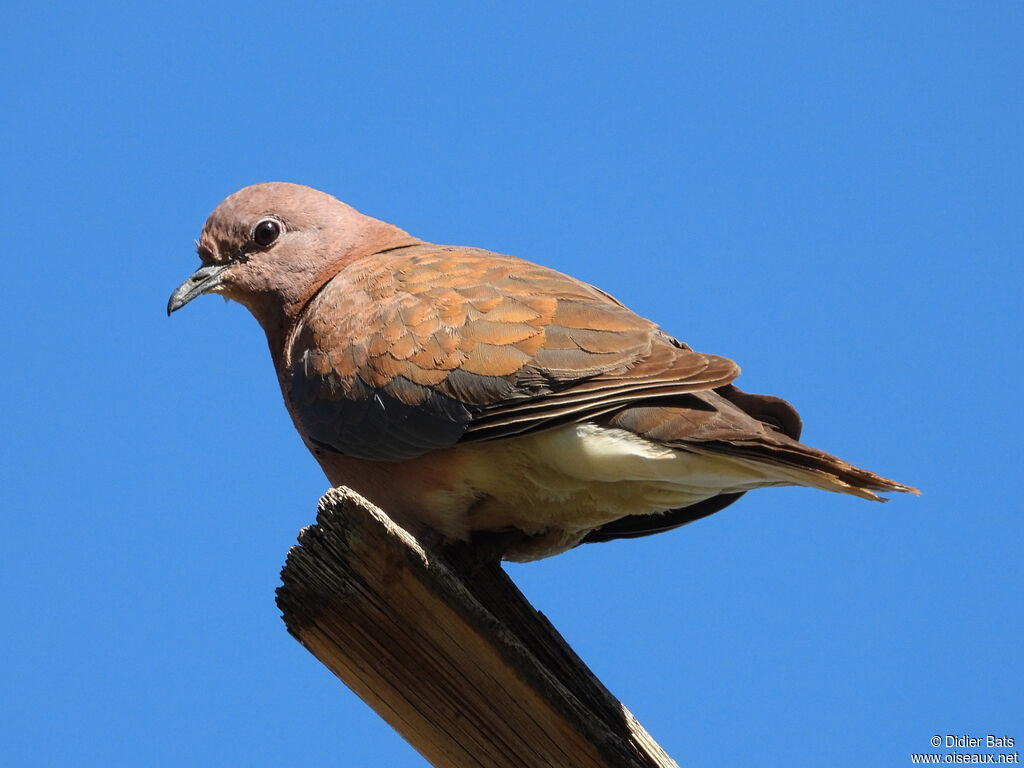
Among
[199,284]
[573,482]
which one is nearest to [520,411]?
[573,482]

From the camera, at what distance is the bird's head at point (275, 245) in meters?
5.52

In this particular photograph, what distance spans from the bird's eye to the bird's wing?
80cm

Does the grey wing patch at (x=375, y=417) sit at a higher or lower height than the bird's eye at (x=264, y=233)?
lower

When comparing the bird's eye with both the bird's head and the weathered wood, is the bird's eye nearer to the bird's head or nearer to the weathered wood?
the bird's head

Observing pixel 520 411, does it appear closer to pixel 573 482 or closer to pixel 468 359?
pixel 468 359

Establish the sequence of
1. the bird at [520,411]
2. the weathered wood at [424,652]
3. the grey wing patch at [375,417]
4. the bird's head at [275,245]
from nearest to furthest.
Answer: the weathered wood at [424,652] → the bird at [520,411] → the grey wing patch at [375,417] → the bird's head at [275,245]

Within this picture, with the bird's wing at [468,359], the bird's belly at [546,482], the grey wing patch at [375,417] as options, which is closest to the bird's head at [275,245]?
the bird's wing at [468,359]

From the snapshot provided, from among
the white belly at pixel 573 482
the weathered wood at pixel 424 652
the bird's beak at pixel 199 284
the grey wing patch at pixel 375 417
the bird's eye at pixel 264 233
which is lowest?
the weathered wood at pixel 424 652

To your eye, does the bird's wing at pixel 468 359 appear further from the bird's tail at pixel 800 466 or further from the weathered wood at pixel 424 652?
A: the weathered wood at pixel 424 652

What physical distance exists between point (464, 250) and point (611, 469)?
142 centimetres

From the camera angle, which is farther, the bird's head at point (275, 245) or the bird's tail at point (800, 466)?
the bird's head at point (275, 245)

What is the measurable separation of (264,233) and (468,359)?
6.04ft

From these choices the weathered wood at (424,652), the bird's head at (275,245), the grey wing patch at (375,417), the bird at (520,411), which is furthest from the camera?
the bird's head at (275,245)

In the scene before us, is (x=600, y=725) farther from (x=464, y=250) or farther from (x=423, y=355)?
(x=464, y=250)
